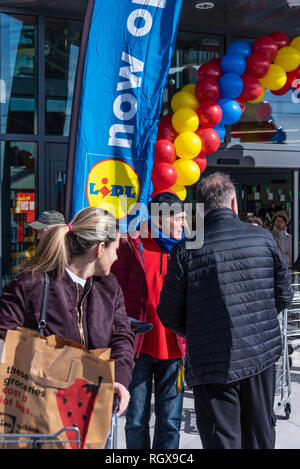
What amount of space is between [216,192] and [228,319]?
653mm

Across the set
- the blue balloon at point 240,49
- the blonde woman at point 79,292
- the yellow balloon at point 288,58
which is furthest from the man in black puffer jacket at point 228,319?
the yellow balloon at point 288,58

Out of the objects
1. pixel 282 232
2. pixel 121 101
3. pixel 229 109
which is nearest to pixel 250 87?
pixel 229 109

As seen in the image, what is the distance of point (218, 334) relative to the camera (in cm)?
275

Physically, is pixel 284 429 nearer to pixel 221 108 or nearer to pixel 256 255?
pixel 256 255

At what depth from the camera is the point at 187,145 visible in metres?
5.57

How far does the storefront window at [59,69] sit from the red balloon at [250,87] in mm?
2149

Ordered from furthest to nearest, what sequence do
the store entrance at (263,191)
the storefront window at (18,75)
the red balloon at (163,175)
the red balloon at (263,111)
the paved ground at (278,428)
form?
the store entrance at (263,191) < the red balloon at (263,111) < the storefront window at (18,75) < the red balloon at (163,175) < the paved ground at (278,428)

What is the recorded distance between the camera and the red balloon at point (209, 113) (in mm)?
5715

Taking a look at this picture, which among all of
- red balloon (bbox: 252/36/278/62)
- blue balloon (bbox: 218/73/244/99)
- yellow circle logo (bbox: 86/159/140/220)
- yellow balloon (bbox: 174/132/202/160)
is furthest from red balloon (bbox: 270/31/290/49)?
→ yellow circle logo (bbox: 86/159/140/220)

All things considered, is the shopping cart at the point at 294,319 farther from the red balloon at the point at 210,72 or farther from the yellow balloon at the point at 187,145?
the red balloon at the point at 210,72

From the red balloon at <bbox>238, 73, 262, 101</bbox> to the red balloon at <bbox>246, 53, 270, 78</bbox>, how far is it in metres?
0.06

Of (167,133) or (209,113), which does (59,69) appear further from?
(209,113)

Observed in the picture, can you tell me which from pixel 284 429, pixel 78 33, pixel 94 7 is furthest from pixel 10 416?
pixel 78 33

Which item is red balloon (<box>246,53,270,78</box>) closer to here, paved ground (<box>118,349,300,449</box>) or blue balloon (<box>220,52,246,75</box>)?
blue balloon (<box>220,52,246,75</box>)
